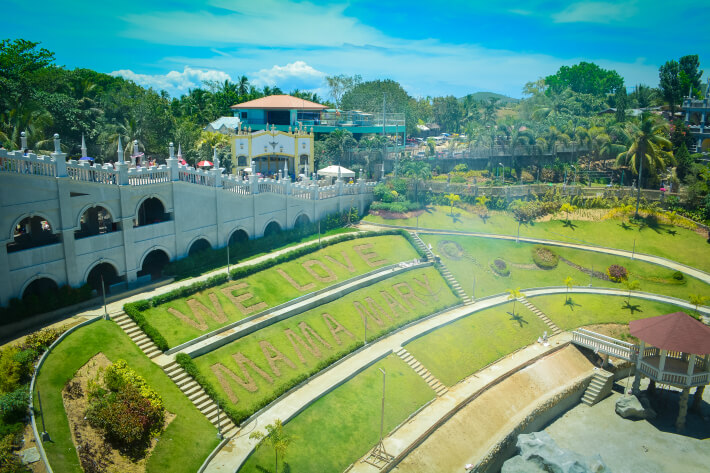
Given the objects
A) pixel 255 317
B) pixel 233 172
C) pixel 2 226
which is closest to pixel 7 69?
pixel 233 172

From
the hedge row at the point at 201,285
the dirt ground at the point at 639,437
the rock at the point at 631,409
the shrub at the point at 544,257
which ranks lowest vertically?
the dirt ground at the point at 639,437

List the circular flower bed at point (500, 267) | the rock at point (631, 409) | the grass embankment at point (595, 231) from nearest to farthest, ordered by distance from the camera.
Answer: the rock at point (631, 409)
the circular flower bed at point (500, 267)
the grass embankment at point (595, 231)

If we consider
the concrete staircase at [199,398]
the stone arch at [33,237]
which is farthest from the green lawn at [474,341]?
the stone arch at [33,237]

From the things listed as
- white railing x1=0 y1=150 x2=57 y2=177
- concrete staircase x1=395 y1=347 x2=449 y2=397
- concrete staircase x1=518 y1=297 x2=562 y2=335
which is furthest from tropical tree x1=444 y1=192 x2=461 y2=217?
white railing x1=0 y1=150 x2=57 y2=177

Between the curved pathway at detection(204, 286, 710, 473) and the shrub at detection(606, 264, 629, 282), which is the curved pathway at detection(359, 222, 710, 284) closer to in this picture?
the shrub at detection(606, 264, 629, 282)

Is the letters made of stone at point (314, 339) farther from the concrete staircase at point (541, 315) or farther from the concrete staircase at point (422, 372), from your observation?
the concrete staircase at point (541, 315)

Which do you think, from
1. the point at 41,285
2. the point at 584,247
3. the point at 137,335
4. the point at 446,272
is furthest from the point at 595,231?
the point at 41,285
